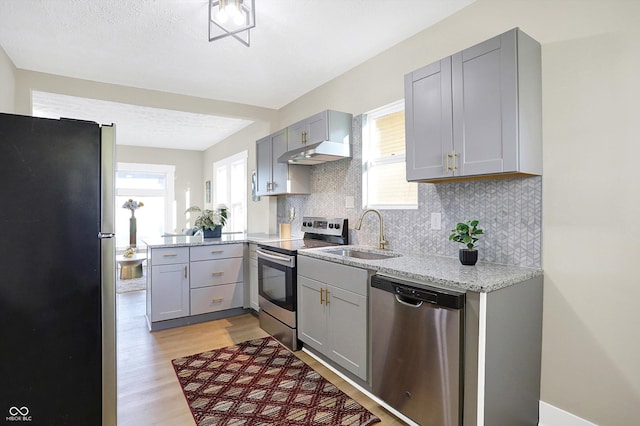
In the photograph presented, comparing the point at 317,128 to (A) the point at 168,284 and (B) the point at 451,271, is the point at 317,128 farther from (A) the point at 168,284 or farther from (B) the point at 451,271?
(A) the point at 168,284

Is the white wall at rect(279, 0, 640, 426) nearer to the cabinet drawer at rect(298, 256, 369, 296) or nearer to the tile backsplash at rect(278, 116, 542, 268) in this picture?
the tile backsplash at rect(278, 116, 542, 268)

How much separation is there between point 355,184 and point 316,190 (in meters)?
0.69

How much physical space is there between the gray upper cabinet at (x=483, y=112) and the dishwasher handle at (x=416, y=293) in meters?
0.70

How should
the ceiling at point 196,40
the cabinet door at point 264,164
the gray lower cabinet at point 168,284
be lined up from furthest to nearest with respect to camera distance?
the cabinet door at point 264,164 → the gray lower cabinet at point 168,284 → the ceiling at point 196,40

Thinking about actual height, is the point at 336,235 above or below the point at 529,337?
above

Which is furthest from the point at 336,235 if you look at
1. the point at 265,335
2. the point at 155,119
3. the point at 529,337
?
the point at 155,119

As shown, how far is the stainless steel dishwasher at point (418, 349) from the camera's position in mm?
1594

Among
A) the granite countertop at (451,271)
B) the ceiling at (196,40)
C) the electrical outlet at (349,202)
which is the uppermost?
the ceiling at (196,40)

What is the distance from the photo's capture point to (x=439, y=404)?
166 centimetres

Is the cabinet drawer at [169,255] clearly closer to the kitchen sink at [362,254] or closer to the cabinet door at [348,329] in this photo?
the kitchen sink at [362,254]

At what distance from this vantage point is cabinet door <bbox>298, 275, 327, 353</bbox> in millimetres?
2559

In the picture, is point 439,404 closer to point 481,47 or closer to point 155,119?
point 481,47

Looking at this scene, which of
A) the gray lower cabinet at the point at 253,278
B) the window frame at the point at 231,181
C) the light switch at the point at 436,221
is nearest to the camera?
the light switch at the point at 436,221

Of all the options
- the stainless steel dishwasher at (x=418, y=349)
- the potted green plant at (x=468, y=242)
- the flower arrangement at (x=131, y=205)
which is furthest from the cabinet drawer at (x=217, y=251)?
the flower arrangement at (x=131, y=205)
